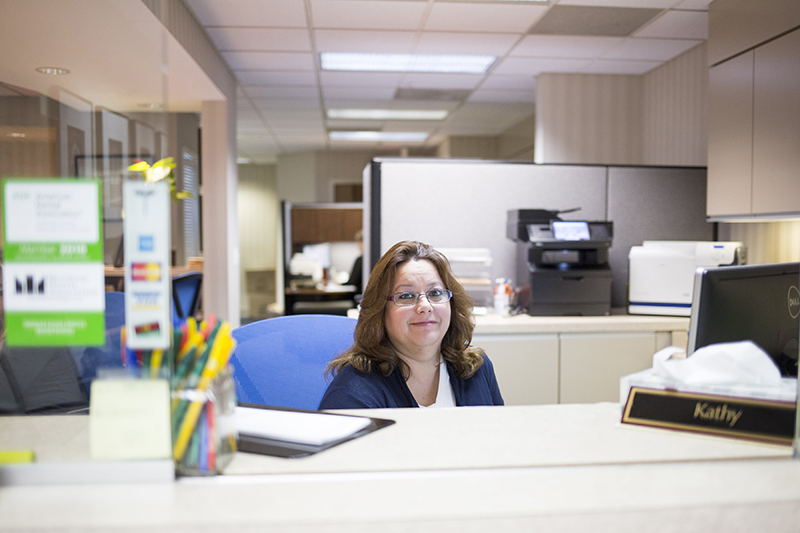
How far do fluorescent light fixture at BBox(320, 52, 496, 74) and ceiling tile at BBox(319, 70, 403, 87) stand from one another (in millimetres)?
148

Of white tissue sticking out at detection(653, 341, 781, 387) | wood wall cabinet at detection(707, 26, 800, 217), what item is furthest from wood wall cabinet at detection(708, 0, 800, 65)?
Answer: white tissue sticking out at detection(653, 341, 781, 387)

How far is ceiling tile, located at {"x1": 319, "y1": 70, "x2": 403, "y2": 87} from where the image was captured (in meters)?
4.96

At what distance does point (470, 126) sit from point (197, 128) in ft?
11.0

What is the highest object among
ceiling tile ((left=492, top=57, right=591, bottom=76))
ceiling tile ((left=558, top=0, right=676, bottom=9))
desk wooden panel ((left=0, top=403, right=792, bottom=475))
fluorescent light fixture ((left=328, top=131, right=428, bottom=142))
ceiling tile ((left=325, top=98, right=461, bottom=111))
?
fluorescent light fixture ((left=328, top=131, right=428, bottom=142))

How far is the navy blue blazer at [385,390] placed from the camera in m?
1.38

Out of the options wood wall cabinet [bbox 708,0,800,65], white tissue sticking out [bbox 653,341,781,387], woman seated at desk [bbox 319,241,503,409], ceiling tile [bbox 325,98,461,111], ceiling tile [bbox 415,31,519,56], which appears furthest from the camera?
ceiling tile [bbox 325,98,461,111]

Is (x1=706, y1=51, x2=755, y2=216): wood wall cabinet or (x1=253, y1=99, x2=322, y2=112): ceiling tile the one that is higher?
(x1=253, y1=99, x2=322, y2=112): ceiling tile

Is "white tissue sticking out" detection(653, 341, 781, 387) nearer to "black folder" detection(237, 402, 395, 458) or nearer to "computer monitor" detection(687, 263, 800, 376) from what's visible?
"computer monitor" detection(687, 263, 800, 376)

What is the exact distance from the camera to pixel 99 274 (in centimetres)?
71

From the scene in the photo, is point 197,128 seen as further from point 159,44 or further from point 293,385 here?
point 159,44

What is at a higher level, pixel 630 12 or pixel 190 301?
pixel 630 12

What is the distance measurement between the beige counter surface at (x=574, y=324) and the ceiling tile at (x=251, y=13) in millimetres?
2141

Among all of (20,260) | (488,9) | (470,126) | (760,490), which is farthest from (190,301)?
(470,126)

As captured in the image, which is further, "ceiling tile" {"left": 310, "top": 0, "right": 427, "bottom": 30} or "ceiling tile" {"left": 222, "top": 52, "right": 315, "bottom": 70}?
"ceiling tile" {"left": 222, "top": 52, "right": 315, "bottom": 70}
